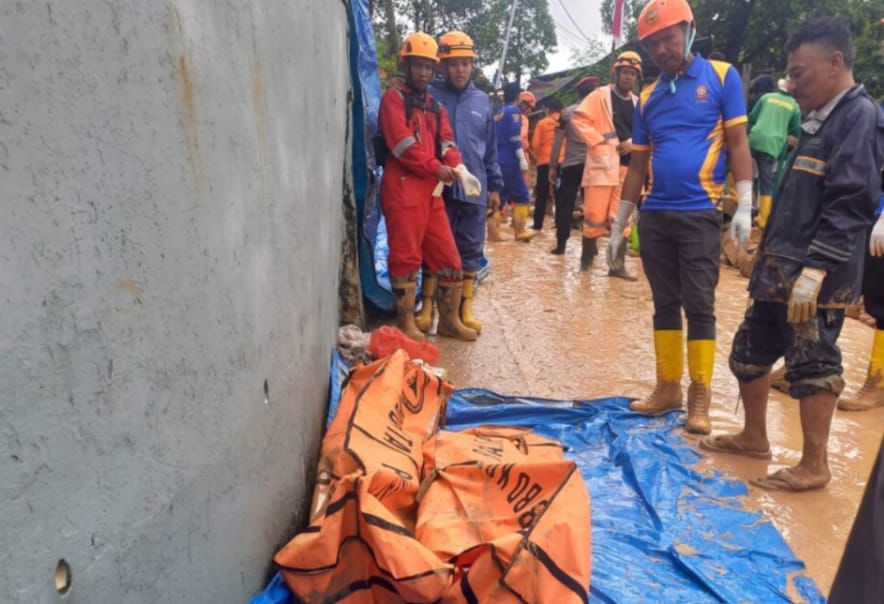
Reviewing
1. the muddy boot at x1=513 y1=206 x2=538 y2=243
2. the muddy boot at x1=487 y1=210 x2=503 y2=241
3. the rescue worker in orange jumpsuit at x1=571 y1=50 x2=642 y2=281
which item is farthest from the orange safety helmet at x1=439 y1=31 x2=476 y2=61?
the muddy boot at x1=513 y1=206 x2=538 y2=243

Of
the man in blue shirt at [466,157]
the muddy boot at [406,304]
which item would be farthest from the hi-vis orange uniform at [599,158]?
the muddy boot at [406,304]

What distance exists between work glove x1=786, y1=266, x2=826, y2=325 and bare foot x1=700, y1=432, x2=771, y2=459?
719 mm

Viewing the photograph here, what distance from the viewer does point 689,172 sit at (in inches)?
126

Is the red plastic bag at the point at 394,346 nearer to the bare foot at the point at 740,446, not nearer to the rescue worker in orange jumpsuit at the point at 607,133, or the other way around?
the bare foot at the point at 740,446

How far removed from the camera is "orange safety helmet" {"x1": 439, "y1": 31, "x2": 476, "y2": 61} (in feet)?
14.5

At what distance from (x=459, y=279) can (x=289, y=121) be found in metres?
2.73

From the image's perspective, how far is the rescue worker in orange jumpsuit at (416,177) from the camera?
162 inches

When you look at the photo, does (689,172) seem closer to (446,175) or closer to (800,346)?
(800,346)

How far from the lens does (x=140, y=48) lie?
40.1 inches

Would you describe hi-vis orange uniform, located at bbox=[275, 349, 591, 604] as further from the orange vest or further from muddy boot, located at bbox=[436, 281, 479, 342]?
the orange vest

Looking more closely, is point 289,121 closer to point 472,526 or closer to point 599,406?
point 472,526

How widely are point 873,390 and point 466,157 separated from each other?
298cm

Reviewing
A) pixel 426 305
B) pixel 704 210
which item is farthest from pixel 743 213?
pixel 426 305

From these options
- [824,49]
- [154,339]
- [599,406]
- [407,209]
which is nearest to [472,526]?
[154,339]
